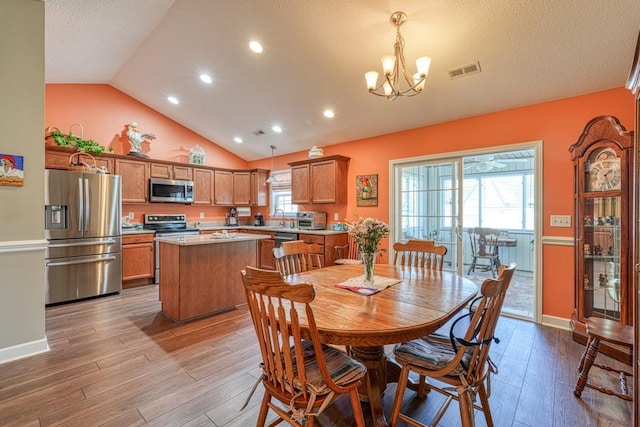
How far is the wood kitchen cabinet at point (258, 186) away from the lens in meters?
6.36

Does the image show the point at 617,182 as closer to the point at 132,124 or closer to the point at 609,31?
the point at 609,31

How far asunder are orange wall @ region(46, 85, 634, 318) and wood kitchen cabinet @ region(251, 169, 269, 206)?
0.26m

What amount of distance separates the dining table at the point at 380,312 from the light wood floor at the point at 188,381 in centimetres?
28

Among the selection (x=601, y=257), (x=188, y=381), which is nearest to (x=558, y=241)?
(x=601, y=257)

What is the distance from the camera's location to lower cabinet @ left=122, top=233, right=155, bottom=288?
4496 millimetres

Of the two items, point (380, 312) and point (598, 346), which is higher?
point (380, 312)

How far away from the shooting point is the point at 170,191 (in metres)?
5.32

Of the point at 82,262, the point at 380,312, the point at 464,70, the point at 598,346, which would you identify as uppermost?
the point at 464,70

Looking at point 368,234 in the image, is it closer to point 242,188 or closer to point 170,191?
point 170,191

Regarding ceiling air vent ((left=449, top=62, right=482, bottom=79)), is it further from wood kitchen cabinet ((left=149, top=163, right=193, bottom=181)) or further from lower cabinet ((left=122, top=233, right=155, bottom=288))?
lower cabinet ((left=122, top=233, right=155, bottom=288))

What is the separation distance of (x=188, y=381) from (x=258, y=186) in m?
4.64

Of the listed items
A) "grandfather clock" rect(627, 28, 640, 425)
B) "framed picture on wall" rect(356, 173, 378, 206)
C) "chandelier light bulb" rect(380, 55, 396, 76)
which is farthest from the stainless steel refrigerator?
"grandfather clock" rect(627, 28, 640, 425)

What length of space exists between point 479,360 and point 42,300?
11.6 ft

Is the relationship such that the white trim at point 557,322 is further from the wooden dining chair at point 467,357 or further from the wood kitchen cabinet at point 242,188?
the wood kitchen cabinet at point 242,188
